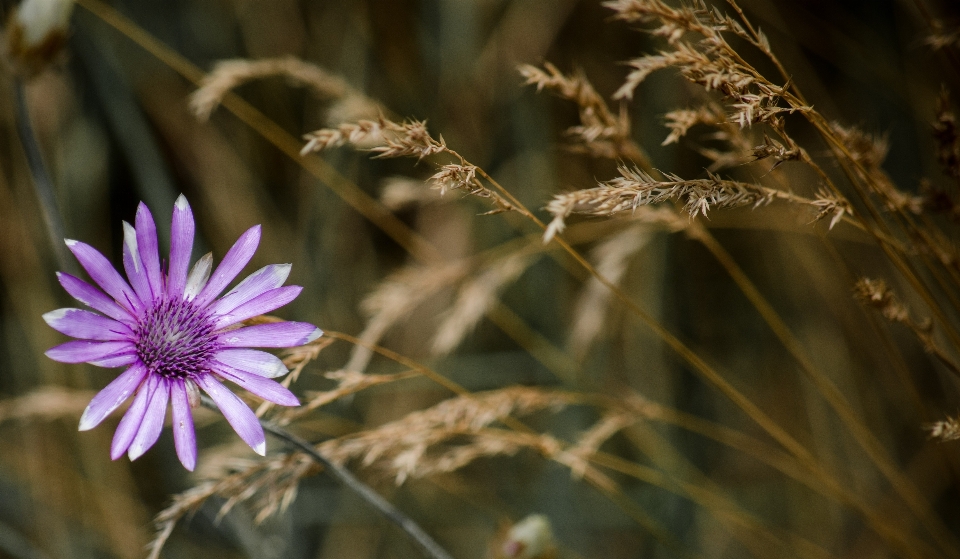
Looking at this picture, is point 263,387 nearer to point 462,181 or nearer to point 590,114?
point 462,181

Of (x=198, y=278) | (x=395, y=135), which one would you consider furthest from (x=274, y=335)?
Result: (x=395, y=135)

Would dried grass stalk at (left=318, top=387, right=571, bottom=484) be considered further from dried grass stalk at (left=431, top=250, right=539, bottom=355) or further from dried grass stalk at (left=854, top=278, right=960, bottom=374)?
dried grass stalk at (left=854, top=278, right=960, bottom=374)

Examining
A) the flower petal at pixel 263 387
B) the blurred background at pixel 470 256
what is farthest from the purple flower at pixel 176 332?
the blurred background at pixel 470 256

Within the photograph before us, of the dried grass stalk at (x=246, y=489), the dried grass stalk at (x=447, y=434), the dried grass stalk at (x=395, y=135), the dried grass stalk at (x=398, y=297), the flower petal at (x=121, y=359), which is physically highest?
the dried grass stalk at (x=395, y=135)

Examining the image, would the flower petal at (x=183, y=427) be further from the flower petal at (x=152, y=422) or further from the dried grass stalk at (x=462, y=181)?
the dried grass stalk at (x=462, y=181)

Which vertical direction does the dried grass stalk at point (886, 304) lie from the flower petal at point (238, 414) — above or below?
below

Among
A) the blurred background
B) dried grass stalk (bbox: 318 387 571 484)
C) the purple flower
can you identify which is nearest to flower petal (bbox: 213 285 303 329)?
the purple flower

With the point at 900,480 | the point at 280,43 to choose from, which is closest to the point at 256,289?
the point at 900,480
